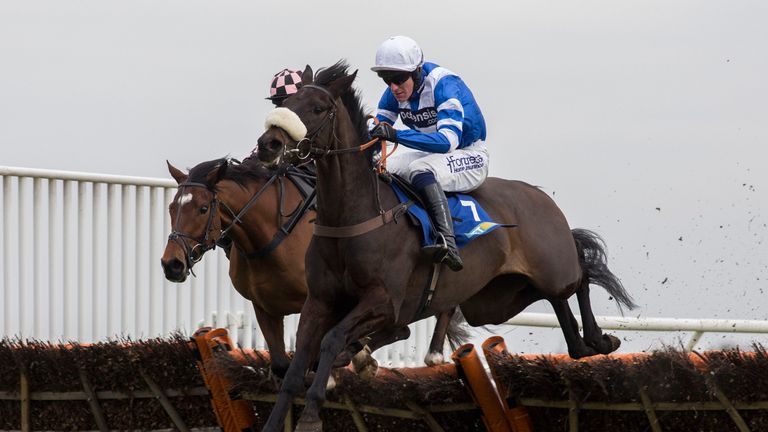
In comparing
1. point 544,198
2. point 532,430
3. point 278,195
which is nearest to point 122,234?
point 278,195

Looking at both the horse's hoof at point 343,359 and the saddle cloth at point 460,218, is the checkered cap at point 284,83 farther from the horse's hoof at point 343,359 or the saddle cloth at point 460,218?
the horse's hoof at point 343,359

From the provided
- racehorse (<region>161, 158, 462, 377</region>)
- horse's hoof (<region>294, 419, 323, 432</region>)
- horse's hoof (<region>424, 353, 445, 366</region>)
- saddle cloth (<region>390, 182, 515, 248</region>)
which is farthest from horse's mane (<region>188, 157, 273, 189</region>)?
horse's hoof (<region>294, 419, 323, 432</region>)

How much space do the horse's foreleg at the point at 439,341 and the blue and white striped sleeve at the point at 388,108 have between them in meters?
1.33

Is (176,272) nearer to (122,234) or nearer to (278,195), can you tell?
(278,195)

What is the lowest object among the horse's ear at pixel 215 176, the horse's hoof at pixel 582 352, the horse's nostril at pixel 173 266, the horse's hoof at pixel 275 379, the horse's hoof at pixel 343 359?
the horse's hoof at pixel 275 379

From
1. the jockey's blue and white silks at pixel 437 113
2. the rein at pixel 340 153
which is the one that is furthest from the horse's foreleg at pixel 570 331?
the rein at pixel 340 153

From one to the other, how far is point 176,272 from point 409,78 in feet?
4.74

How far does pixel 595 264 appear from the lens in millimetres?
7172

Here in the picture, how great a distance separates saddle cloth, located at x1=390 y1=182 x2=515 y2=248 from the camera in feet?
18.8

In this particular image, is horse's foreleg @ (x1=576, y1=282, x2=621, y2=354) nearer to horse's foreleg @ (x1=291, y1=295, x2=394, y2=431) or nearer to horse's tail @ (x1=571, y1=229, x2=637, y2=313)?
horse's tail @ (x1=571, y1=229, x2=637, y2=313)

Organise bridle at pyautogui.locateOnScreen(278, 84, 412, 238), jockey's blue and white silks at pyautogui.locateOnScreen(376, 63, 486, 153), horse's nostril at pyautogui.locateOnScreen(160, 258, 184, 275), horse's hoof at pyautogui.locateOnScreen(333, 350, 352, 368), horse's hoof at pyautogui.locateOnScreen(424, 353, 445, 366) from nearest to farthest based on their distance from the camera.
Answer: bridle at pyautogui.locateOnScreen(278, 84, 412, 238)
horse's hoof at pyautogui.locateOnScreen(333, 350, 352, 368)
jockey's blue and white silks at pyautogui.locateOnScreen(376, 63, 486, 153)
horse's nostril at pyautogui.locateOnScreen(160, 258, 184, 275)
horse's hoof at pyautogui.locateOnScreen(424, 353, 445, 366)

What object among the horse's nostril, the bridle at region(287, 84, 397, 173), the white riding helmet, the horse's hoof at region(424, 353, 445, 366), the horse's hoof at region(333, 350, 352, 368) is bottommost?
the horse's hoof at region(424, 353, 445, 366)

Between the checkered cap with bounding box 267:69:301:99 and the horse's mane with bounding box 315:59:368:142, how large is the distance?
1.83 meters

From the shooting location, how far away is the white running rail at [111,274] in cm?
747
